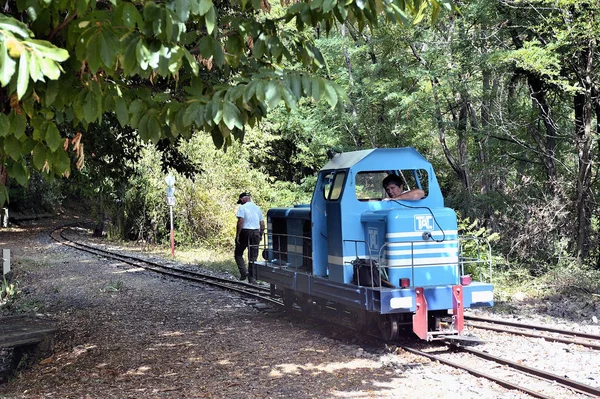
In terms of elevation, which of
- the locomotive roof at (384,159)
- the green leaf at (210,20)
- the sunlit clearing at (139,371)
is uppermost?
the green leaf at (210,20)

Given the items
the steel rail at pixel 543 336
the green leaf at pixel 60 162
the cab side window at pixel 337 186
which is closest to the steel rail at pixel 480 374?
the steel rail at pixel 543 336

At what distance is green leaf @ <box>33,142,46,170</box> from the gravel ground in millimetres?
3699

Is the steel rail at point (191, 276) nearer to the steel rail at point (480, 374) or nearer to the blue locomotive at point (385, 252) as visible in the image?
the blue locomotive at point (385, 252)

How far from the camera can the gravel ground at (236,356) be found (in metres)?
6.71

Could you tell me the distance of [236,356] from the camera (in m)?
8.17

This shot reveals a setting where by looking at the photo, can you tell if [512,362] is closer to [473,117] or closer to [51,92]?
[51,92]

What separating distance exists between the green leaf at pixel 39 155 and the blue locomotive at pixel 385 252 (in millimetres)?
4755

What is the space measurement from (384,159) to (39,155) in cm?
596

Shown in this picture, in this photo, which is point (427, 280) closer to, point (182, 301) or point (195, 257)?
point (182, 301)

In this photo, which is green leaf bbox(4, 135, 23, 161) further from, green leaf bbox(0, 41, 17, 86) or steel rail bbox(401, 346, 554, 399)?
steel rail bbox(401, 346, 554, 399)

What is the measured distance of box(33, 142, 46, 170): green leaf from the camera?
3656mm

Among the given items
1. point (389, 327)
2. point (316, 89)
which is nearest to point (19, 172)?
point (316, 89)

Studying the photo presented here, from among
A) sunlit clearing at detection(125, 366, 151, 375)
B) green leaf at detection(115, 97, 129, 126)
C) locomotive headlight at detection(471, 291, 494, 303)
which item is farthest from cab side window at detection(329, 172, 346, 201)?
green leaf at detection(115, 97, 129, 126)

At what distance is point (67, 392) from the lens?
7.20 metres
